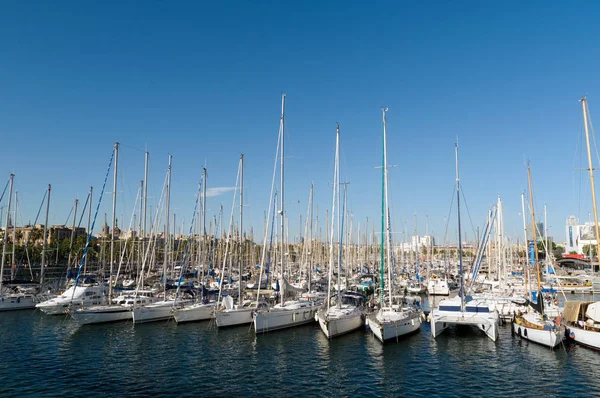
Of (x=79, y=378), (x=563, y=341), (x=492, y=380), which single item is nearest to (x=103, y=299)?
(x=79, y=378)

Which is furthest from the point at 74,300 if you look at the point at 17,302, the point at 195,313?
the point at 195,313

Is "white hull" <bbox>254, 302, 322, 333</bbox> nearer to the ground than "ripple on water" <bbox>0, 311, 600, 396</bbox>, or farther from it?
farther from it

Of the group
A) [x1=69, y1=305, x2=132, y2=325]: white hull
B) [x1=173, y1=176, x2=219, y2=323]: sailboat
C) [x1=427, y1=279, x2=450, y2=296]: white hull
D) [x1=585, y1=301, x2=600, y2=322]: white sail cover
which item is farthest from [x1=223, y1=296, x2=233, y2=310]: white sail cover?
[x1=427, y1=279, x2=450, y2=296]: white hull

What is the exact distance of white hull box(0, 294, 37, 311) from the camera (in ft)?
153

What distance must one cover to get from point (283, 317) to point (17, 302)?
3245 cm

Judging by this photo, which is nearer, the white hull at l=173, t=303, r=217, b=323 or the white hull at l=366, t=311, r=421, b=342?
the white hull at l=366, t=311, r=421, b=342

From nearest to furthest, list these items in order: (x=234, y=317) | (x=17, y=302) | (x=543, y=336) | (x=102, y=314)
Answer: (x=543, y=336) → (x=234, y=317) → (x=102, y=314) → (x=17, y=302)

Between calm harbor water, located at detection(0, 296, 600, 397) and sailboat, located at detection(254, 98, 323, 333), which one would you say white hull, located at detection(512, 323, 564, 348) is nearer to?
calm harbor water, located at detection(0, 296, 600, 397)

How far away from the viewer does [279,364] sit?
27.0m

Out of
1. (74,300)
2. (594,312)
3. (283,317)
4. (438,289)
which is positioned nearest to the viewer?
(594,312)

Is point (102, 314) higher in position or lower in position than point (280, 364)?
higher

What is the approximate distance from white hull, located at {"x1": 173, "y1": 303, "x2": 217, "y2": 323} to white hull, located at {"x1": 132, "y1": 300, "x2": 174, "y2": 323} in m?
1.91

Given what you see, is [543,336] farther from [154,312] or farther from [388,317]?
[154,312]

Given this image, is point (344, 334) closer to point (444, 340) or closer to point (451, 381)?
point (444, 340)
